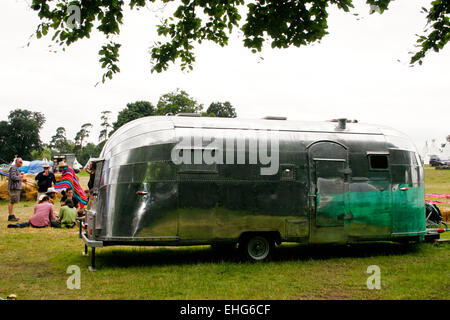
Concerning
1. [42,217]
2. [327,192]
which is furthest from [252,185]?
[42,217]

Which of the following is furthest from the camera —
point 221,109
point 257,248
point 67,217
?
point 221,109

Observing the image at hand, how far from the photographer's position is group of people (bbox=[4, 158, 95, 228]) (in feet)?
45.2

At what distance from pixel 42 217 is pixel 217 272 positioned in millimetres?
7444

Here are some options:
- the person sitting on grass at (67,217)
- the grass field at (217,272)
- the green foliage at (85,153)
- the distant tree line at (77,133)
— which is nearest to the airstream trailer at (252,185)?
the grass field at (217,272)

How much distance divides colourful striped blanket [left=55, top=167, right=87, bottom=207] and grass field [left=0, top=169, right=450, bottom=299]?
4.27m

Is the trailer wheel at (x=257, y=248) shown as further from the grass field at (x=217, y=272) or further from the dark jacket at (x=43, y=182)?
the dark jacket at (x=43, y=182)

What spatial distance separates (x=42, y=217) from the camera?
1366 centimetres

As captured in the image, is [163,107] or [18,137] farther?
[18,137]

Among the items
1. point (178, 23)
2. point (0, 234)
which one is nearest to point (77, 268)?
point (0, 234)

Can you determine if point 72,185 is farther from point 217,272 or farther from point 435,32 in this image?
point 435,32

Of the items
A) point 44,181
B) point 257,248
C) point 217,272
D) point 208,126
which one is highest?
point 208,126

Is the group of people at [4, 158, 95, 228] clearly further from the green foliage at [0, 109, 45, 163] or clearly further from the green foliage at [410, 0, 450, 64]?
the green foliage at [0, 109, 45, 163]

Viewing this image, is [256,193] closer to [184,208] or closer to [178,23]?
[184,208]

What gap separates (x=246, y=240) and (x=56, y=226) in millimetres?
7186
